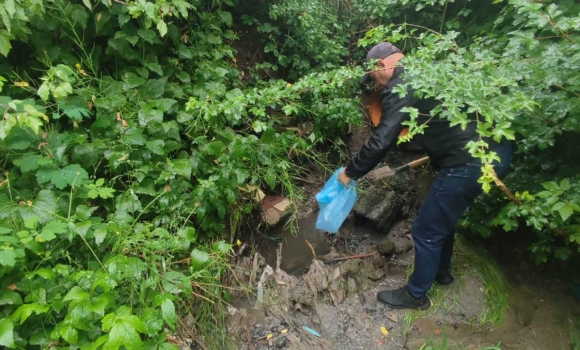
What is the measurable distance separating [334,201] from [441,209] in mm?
823

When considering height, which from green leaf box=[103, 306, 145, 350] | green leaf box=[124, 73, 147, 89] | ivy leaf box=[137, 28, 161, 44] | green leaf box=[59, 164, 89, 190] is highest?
ivy leaf box=[137, 28, 161, 44]

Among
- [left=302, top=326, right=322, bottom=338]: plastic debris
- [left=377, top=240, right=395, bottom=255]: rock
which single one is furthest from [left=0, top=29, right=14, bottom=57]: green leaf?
[left=377, top=240, right=395, bottom=255]: rock

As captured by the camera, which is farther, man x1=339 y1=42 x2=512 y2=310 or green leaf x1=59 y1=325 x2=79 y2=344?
man x1=339 y1=42 x2=512 y2=310

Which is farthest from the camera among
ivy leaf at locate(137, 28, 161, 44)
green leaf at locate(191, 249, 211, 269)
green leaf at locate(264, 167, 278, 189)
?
green leaf at locate(264, 167, 278, 189)

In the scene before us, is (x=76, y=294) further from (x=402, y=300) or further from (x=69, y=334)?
(x=402, y=300)

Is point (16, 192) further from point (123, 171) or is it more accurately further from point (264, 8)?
point (264, 8)

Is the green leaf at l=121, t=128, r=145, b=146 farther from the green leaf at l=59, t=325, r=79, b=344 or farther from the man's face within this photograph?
the man's face

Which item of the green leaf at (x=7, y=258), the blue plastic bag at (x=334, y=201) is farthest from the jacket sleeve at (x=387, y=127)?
the green leaf at (x=7, y=258)

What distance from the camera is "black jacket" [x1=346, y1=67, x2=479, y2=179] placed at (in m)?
2.26

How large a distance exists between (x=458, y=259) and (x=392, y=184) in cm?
104

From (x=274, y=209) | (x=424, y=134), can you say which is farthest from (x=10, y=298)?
(x=424, y=134)

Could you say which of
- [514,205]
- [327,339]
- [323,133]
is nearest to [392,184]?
[323,133]

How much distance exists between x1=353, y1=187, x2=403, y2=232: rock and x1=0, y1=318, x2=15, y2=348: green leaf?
Result: 2.75 meters

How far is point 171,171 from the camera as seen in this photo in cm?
258
